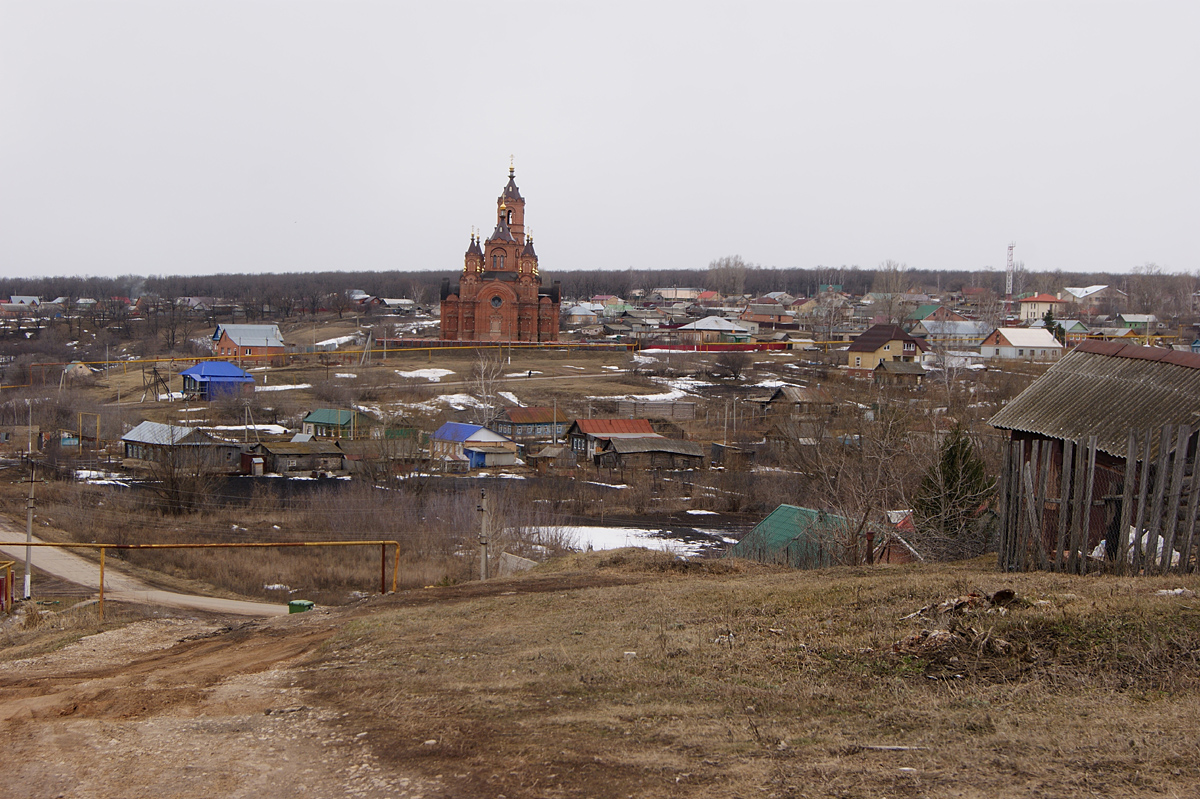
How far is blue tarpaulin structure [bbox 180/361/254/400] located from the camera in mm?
49866

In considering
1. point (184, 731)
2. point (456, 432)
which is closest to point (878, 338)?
point (456, 432)

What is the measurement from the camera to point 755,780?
4.11 metres

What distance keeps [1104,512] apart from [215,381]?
49.2 m

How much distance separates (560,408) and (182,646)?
125 feet

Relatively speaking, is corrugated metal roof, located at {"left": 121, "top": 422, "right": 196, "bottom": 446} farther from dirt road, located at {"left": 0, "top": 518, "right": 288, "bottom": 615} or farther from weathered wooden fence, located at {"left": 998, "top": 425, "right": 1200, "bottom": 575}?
weathered wooden fence, located at {"left": 998, "top": 425, "right": 1200, "bottom": 575}

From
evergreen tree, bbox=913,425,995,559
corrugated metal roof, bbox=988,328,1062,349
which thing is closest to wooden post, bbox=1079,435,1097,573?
evergreen tree, bbox=913,425,995,559

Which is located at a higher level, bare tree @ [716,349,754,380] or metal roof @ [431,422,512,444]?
bare tree @ [716,349,754,380]

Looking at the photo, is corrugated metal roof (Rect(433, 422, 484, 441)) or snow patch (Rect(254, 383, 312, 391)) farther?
snow patch (Rect(254, 383, 312, 391))

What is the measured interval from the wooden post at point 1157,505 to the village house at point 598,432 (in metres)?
31.1

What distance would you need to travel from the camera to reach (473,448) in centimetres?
3791

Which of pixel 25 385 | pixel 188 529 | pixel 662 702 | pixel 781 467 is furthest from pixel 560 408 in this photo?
pixel 662 702

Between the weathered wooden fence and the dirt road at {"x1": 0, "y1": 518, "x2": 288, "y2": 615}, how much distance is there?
38.8ft

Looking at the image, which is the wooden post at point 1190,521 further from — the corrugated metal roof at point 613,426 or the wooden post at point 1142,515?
the corrugated metal roof at point 613,426

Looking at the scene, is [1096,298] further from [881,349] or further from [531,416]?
[531,416]
